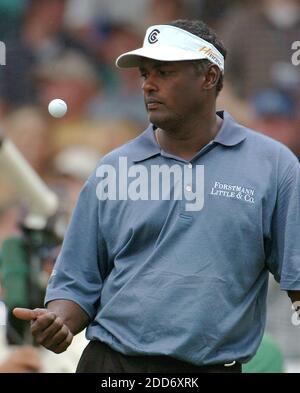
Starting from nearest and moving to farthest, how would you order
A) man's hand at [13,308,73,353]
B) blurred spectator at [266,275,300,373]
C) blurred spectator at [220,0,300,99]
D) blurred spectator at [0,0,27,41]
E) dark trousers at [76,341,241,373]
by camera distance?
man's hand at [13,308,73,353] → dark trousers at [76,341,241,373] → blurred spectator at [266,275,300,373] → blurred spectator at [220,0,300,99] → blurred spectator at [0,0,27,41]

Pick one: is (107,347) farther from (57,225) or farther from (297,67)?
(297,67)

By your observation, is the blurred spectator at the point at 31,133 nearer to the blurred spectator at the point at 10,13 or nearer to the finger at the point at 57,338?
the blurred spectator at the point at 10,13

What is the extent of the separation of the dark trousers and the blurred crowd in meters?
3.61

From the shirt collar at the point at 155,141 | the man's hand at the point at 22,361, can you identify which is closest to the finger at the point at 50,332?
the shirt collar at the point at 155,141

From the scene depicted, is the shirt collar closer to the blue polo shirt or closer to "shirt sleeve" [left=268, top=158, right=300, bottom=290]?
the blue polo shirt

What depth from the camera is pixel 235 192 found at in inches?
153

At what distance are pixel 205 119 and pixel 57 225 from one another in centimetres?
210

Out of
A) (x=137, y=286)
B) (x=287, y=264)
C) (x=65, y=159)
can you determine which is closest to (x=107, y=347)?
(x=137, y=286)

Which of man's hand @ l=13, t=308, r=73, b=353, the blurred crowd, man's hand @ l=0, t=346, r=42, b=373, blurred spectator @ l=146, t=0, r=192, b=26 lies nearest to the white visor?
man's hand @ l=13, t=308, r=73, b=353

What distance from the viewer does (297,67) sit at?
8266 millimetres

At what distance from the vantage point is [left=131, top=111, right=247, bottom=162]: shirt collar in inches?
159

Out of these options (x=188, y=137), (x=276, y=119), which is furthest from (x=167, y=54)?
(x=276, y=119)

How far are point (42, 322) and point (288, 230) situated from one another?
866 mm

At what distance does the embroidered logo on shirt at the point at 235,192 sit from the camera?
389 cm
